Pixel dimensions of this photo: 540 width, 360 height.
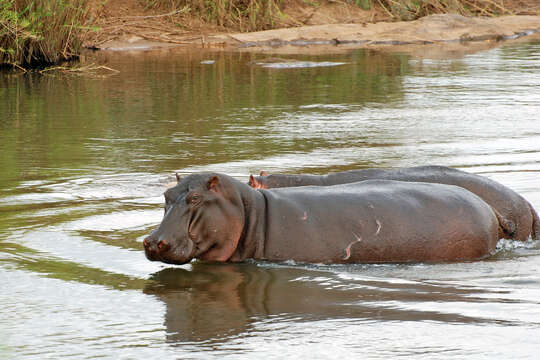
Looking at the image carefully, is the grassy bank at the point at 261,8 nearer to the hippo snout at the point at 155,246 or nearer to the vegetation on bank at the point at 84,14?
the vegetation on bank at the point at 84,14

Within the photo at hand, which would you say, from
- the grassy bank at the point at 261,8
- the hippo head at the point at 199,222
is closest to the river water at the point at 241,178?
the hippo head at the point at 199,222

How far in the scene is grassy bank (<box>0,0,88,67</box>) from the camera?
12.9m

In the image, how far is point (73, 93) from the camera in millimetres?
11578

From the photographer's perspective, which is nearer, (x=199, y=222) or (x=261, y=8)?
(x=199, y=222)

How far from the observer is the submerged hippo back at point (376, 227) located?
15.6 feet

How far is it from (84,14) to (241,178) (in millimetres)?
8765

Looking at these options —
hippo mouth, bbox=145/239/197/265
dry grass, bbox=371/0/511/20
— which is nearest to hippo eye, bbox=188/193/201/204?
hippo mouth, bbox=145/239/197/265

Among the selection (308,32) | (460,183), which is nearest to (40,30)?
(308,32)

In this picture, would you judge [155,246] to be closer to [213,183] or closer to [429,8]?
[213,183]

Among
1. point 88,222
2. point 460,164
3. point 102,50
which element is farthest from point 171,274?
point 102,50

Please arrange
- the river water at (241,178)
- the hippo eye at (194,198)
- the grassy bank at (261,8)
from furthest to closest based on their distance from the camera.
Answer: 1. the grassy bank at (261,8)
2. the hippo eye at (194,198)
3. the river water at (241,178)

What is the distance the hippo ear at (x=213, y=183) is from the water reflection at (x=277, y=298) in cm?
39

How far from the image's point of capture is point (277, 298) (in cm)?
417

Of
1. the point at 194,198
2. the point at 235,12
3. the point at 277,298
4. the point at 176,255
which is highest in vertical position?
the point at 235,12
